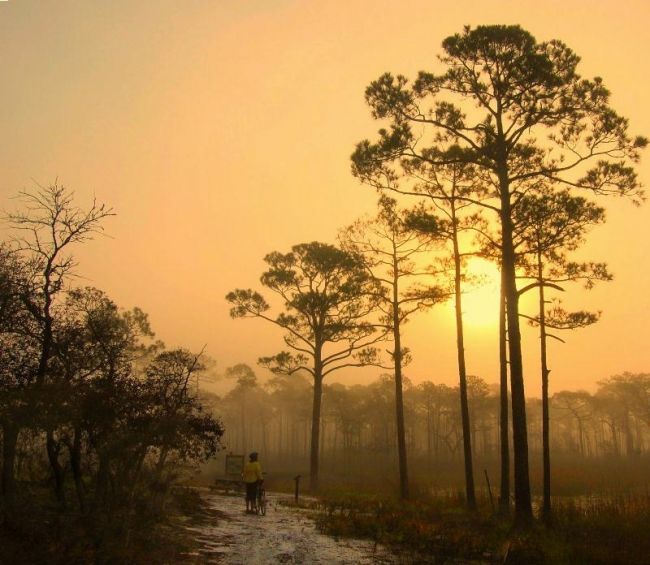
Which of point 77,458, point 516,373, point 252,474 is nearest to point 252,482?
point 252,474

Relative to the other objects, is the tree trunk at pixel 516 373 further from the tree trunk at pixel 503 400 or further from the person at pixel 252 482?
the person at pixel 252 482

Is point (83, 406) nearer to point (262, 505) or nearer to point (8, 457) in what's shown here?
point (8, 457)

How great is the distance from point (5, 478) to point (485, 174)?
14.9m

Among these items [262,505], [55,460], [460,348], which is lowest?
[262,505]

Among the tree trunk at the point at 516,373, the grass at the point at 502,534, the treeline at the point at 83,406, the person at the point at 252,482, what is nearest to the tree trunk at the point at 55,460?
the treeline at the point at 83,406

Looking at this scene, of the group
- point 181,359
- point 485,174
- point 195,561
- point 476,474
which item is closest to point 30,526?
point 195,561

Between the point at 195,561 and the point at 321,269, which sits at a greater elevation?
the point at 321,269

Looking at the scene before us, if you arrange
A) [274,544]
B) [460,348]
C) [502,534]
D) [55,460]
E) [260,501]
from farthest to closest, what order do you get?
[460,348]
[260,501]
[502,534]
[274,544]
[55,460]

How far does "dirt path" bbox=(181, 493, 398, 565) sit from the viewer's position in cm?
1002

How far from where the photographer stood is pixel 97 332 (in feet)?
40.4

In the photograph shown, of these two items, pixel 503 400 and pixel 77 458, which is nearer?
pixel 77 458

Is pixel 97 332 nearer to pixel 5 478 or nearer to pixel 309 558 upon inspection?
pixel 5 478

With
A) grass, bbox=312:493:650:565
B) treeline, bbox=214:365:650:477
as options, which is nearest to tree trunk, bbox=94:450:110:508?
grass, bbox=312:493:650:565

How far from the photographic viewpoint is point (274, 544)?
1141 cm
